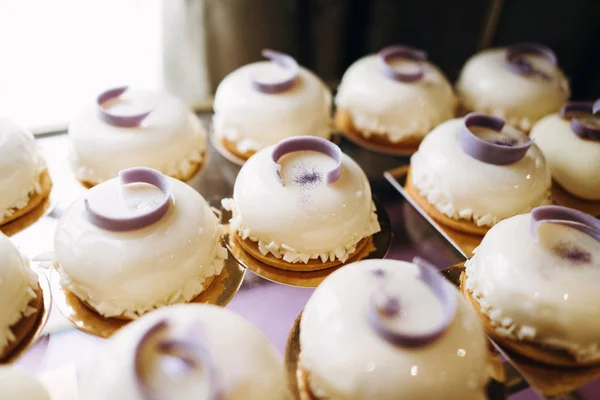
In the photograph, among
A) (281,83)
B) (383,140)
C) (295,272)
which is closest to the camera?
(295,272)

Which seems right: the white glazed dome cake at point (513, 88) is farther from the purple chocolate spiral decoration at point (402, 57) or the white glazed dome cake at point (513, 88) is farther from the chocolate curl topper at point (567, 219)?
the chocolate curl topper at point (567, 219)

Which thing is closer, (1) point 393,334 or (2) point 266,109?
(1) point 393,334

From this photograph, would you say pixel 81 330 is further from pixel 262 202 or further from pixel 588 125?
pixel 588 125

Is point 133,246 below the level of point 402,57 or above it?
below

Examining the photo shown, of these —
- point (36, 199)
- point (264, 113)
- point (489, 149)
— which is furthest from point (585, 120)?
point (36, 199)

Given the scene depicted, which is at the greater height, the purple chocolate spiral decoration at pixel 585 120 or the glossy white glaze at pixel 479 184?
the purple chocolate spiral decoration at pixel 585 120

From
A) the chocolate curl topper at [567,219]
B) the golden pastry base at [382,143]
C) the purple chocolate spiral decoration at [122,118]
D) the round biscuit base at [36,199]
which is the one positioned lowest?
the golden pastry base at [382,143]

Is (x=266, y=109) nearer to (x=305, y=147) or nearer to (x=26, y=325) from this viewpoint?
(x=305, y=147)

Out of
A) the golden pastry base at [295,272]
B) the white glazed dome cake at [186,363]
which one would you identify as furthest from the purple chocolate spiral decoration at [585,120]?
the white glazed dome cake at [186,363]
